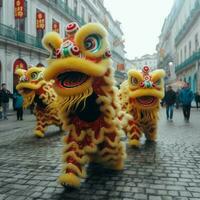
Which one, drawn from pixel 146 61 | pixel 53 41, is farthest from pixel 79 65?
pixel 146 61

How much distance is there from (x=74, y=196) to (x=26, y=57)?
73.1 ft

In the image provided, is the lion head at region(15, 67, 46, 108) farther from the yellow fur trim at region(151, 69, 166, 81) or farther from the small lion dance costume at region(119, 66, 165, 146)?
the yellow fur trim at region(151, 69, 166, 81)

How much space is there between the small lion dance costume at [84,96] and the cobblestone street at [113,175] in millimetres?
307

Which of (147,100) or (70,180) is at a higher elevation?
(147,100)

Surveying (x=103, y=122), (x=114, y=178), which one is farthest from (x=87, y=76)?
(x=114, y=178)

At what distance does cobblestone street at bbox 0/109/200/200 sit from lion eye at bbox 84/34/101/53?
1.91 m

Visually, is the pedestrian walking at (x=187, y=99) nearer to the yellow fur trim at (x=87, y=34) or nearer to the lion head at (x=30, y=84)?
the lion head at (x=30, y=84)

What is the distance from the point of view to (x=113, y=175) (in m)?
5.32

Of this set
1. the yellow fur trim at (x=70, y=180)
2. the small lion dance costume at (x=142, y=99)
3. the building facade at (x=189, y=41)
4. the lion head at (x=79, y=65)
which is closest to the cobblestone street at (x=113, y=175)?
the yellow fur trim at (x=70, y=180)

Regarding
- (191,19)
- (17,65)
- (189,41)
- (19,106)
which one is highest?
(191,19)

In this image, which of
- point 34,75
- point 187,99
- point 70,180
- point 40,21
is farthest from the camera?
point 40,21

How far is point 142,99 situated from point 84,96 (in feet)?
10.3

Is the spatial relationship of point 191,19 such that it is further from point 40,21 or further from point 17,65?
point 17,65

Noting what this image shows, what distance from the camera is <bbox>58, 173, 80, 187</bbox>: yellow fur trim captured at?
4.55 m
